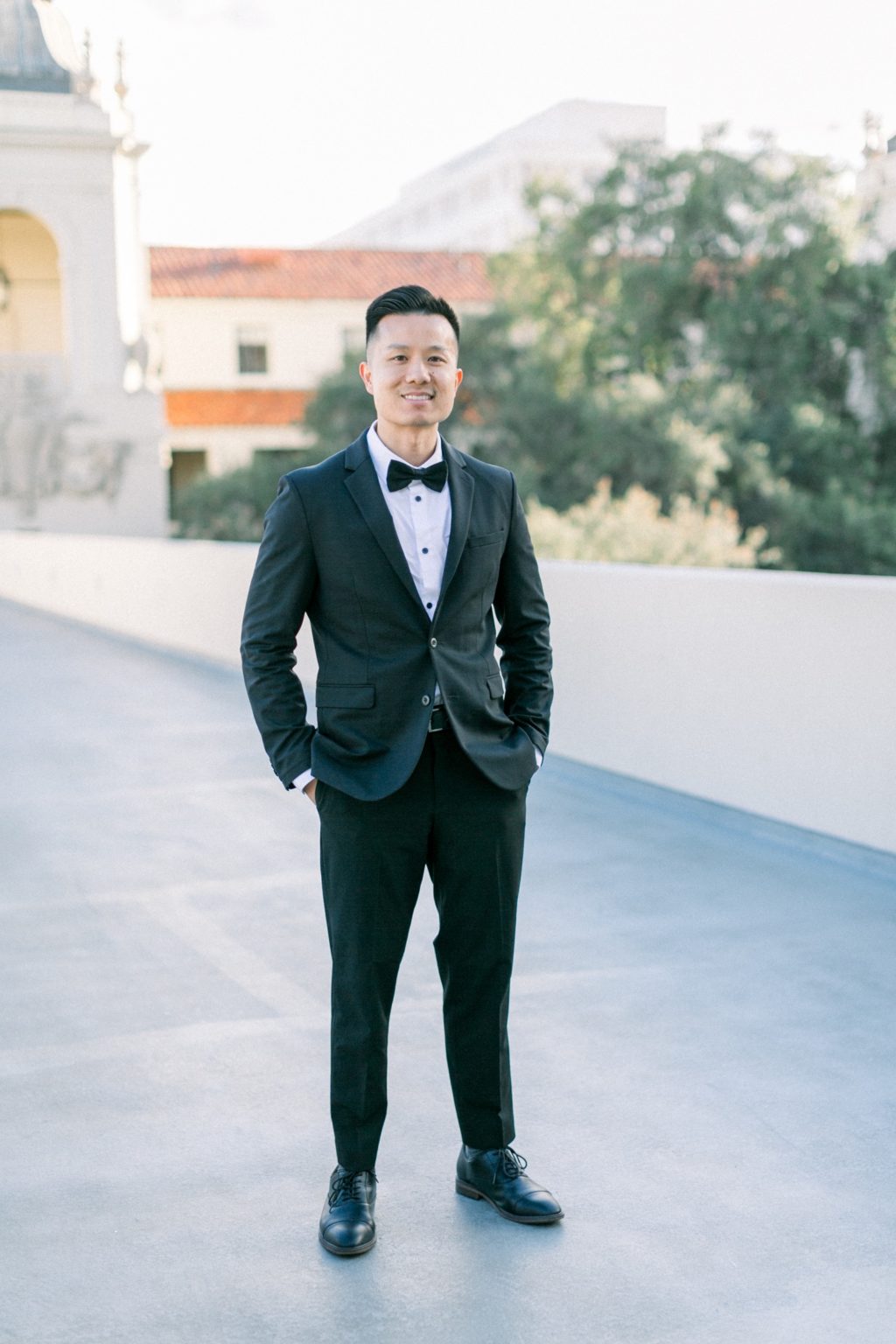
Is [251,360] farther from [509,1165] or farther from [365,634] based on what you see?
[509,1165]

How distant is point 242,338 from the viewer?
5097cm

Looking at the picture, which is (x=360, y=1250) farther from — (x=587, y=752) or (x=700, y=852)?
(x=587, y=752)

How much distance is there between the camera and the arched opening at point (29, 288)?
3566 centimetres

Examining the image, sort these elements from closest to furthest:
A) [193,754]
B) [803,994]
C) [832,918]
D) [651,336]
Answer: [803,994] → [832,918] → [193,754] → [651,336]

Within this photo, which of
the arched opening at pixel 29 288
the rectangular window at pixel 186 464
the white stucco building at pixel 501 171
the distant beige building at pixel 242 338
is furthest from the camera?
the white stucco building at pixel 501 171

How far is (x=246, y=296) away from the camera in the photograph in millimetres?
50625

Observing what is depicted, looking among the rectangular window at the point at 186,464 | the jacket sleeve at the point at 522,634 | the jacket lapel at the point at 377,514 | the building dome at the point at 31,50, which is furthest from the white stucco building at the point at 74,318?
the jacket lapel at the point at 377,514

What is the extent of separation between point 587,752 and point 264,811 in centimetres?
178

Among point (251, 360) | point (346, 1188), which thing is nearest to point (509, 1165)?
point (346, 1188)

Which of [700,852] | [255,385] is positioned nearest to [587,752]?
[700,852]

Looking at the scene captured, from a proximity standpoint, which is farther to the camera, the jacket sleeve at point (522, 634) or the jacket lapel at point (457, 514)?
the jacket sleeve at point (522, 634)

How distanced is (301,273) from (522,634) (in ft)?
167

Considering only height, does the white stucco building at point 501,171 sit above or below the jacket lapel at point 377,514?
above

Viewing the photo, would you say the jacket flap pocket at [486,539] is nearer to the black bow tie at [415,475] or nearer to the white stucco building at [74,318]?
the black bow tie at [415,475]
